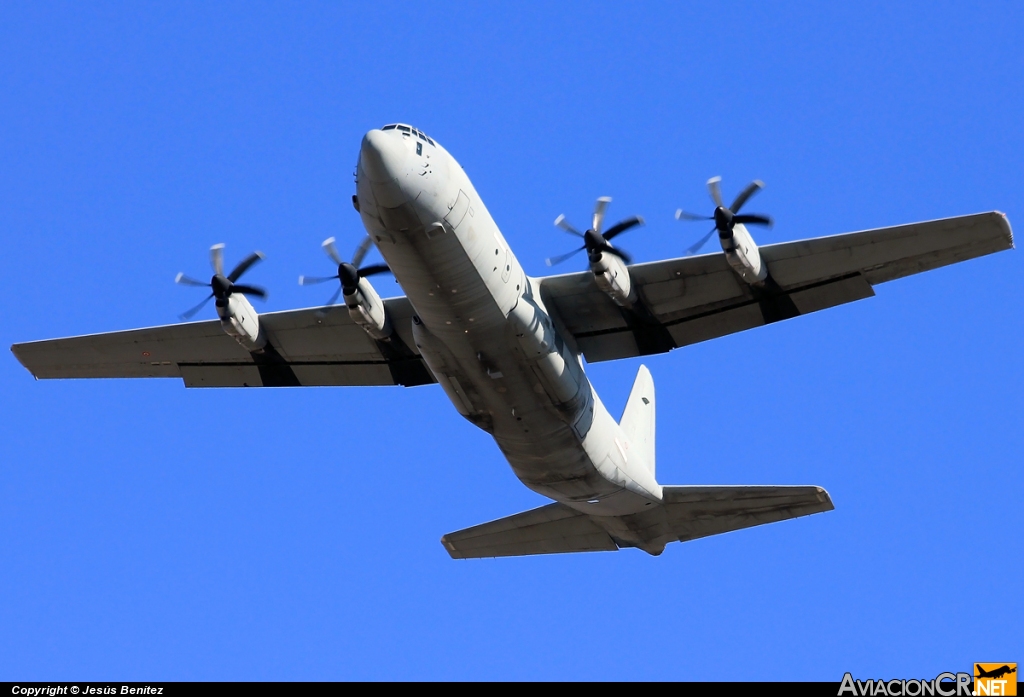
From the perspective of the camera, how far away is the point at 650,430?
33.4 m

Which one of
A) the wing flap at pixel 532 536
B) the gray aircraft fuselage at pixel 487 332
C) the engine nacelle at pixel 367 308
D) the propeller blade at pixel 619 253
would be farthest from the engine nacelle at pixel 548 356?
the wing flap at pixel 532 536

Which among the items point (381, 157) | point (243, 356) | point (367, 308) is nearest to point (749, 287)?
point (367, 308)

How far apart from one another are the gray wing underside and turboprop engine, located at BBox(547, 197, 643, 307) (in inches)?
250

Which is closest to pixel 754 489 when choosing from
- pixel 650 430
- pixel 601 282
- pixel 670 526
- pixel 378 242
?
pixel 670 526

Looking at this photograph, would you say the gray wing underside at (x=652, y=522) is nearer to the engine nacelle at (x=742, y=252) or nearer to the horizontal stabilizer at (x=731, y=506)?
the horizontal stabilizer at (x=731, y=506)

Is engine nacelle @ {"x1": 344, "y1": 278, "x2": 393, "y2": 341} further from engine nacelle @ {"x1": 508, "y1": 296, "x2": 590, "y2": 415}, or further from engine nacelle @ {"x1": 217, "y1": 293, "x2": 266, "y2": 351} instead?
engine nacelle @ {"x1": 508, "y1": 296, "x2": 590, "y2": 415}

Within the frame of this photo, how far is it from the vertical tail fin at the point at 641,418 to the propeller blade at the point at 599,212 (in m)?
6.30

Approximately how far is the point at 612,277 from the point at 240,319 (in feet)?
27.8

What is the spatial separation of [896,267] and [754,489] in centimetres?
632

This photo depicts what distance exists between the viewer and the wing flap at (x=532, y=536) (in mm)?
31391

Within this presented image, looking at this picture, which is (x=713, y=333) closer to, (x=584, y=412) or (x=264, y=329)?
(x=584, y=412)

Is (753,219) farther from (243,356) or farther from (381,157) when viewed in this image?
(243,356)

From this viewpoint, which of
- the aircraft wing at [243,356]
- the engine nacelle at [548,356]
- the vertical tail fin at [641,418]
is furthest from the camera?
the vertical tail fin at [641,418]

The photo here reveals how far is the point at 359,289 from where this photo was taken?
26.8 metres
